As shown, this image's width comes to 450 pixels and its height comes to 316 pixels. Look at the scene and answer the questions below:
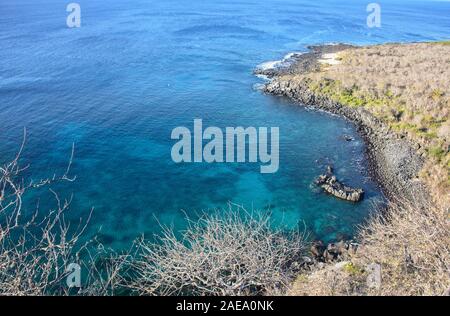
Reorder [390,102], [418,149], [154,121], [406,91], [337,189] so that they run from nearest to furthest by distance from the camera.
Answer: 1. [337,189]
2. [418,149]
3. [390,102]
4. [154,121]
5. [406,91]

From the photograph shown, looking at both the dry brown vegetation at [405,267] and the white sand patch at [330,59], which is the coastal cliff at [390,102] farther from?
the dry brown vegetation at [405,267]

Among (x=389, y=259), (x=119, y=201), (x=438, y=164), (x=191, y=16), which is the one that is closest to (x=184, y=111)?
(x=119, y=201)

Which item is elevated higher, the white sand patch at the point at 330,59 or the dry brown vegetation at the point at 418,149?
the white sand patch at the point at 330,59

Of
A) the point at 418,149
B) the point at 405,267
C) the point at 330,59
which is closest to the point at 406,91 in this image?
the point at 418,149

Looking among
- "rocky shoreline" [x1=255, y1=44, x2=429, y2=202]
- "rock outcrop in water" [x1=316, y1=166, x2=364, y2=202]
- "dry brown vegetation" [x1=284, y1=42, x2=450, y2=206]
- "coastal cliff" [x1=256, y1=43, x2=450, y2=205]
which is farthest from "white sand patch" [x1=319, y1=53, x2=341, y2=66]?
"rock outcrop in water" [x1=316, y1=166, x2=364, y2=202]

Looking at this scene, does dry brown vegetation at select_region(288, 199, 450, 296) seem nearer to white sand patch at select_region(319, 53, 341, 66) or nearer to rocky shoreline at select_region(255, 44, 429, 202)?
rocky shoreline at select_region(255, 44, 429, 202)

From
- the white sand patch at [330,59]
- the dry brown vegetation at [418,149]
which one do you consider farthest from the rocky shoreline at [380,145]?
the white sand patch at [330,59]

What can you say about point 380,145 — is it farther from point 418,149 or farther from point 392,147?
point 418,149
